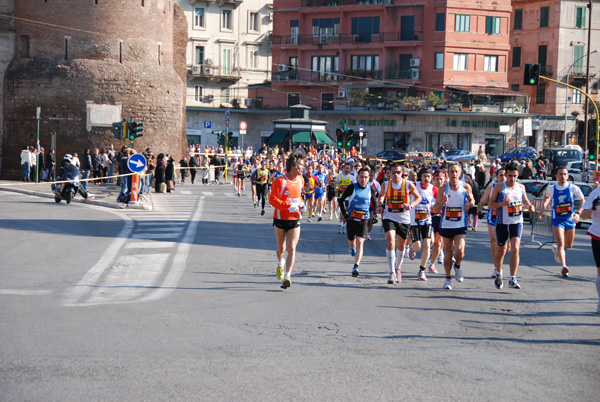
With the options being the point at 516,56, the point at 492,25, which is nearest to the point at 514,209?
the point at 492,25

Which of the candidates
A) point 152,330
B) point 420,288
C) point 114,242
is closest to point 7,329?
point 152,330

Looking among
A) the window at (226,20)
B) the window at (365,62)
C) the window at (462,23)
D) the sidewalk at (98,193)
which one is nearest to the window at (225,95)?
the window at (226,20)

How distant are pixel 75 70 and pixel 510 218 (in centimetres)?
3526

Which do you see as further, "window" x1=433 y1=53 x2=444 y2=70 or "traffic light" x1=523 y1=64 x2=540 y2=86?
"window" x1=433 y1=53 x2=444 y2=70

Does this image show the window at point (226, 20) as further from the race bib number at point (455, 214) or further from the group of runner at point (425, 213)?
the race bib number at point (455, 214)

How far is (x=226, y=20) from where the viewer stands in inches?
3231

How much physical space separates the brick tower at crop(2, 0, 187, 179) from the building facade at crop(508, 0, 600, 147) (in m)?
37.8

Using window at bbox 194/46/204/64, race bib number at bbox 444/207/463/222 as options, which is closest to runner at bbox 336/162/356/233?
race bib number at bbox 444/207/463/222

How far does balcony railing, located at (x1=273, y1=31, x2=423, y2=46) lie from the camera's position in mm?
69781

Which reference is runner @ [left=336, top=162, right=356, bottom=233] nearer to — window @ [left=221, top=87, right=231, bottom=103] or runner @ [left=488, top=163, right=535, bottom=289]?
runner @ [left=488, top=163, right=535, bottom=289]

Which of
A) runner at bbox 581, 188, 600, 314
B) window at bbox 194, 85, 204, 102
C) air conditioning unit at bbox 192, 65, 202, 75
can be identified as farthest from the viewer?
window at bbox 194, 85, 204, 102

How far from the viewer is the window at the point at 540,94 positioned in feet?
235

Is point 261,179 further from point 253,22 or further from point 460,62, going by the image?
point 253,22

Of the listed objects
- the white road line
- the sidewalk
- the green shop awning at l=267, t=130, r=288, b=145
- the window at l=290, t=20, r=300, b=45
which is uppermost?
the window at l=290, t=20, r=300, b=45
